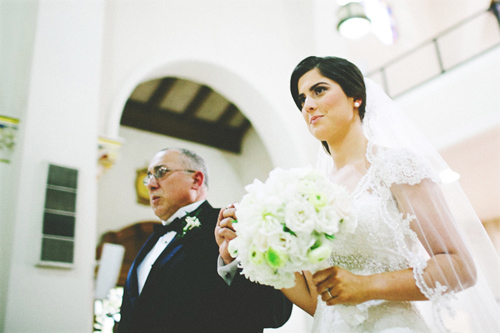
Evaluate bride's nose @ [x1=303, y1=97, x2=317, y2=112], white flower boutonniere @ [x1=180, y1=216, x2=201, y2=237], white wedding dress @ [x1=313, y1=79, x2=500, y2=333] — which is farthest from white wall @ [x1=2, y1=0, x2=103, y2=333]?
bride's nose @ [x1=303, y1=97, x2=317, y2=112]

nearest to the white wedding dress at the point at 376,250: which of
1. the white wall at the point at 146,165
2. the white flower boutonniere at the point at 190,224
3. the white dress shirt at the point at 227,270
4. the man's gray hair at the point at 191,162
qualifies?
the white dress shirt at the point at 227,270

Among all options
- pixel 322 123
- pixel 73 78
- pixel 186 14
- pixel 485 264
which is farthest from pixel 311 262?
pixel 186 14

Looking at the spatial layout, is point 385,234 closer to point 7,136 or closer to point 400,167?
point 400,167

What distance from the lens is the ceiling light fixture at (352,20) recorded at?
617 centimetres

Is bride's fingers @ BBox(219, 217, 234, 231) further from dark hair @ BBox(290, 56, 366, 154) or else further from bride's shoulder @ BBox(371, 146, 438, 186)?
dark hair @ BBox(290, 56, 366, 154)

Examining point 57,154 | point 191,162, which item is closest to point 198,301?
point 191,162

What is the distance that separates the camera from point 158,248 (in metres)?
2.72

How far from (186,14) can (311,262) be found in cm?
590

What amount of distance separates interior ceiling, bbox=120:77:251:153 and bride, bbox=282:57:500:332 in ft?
24.7

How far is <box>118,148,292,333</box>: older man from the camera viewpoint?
219 centimetres

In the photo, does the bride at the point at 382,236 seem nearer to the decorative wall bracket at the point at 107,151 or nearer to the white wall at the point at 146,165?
the decorative wall bracket at the point at 107,151

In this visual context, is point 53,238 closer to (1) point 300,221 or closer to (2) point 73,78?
(2) point 73,78

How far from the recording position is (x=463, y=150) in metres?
6.78

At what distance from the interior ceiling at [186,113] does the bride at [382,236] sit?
24.7 feet
